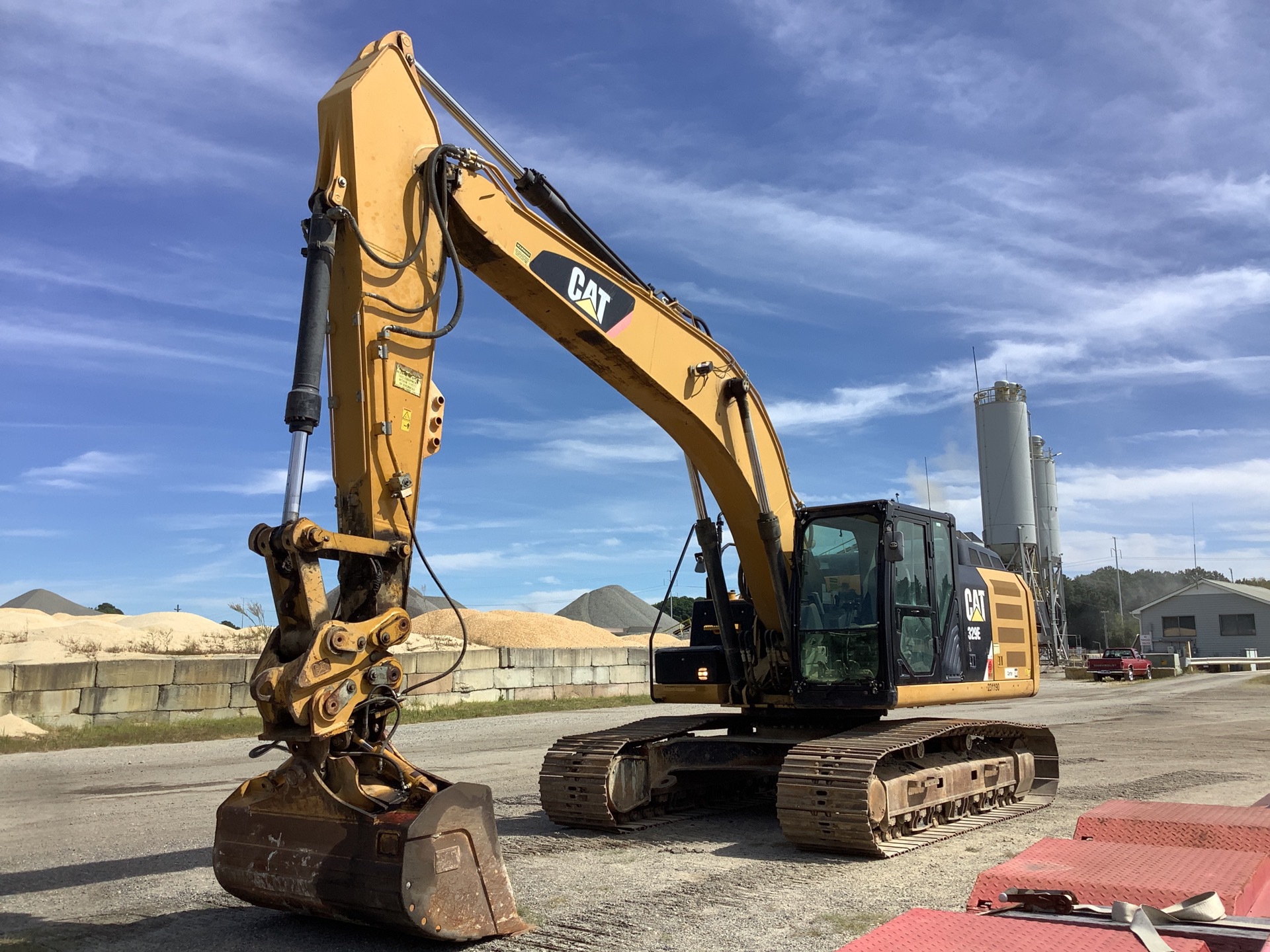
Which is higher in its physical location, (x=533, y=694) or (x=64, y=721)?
(x=64, y=721)

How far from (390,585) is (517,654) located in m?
19.2

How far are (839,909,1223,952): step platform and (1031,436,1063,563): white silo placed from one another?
5011 centimetres

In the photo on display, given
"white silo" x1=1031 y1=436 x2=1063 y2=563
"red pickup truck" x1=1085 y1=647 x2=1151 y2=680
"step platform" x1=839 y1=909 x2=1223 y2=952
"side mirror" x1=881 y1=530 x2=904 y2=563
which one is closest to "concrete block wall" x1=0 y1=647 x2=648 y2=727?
"side mirror" x1=881 y1=530 x2=904 y2=563

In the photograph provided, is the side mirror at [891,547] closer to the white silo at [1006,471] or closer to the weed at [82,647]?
the weed at [82,647]

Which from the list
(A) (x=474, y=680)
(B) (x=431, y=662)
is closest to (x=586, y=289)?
(B) (x=431, y=662)

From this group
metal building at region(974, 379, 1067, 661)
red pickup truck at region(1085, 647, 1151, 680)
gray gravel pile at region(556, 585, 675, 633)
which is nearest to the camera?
red pickup truck at region(1085, 647, 1151, 680)

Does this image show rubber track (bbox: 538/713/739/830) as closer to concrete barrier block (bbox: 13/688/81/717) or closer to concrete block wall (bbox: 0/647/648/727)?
concrete block wall (bbox: 0/647/648/727)

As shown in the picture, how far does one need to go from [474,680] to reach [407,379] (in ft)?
59.4

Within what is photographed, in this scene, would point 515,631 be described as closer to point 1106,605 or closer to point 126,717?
point 126,717

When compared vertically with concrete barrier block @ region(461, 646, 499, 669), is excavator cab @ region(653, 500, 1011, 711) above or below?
above

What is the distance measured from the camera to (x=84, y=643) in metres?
24.3

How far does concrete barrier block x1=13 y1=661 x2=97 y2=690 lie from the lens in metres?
16.6

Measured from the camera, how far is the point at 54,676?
55.1 ft

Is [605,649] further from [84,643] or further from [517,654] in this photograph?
[84,643]
